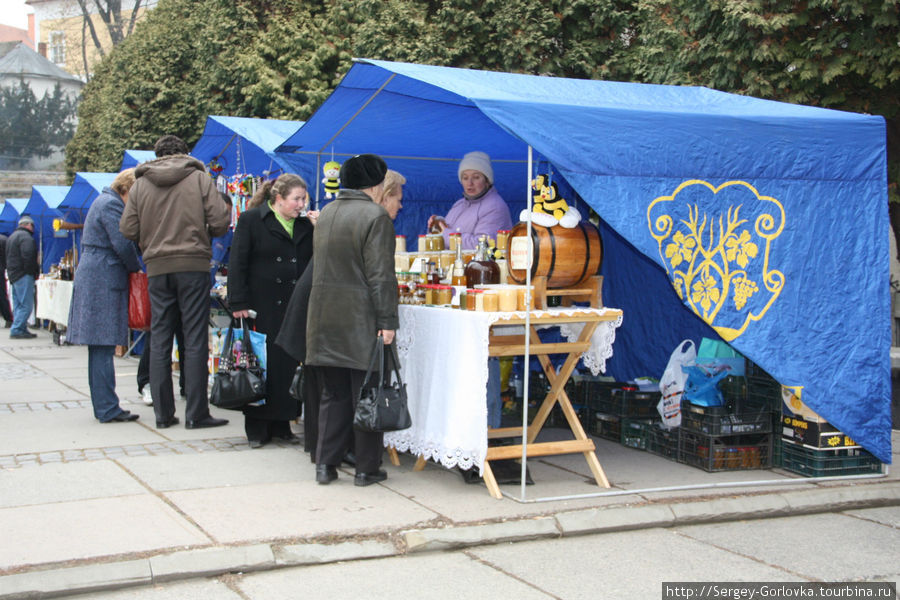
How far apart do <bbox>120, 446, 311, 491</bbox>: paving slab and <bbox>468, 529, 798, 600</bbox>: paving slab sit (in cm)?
164

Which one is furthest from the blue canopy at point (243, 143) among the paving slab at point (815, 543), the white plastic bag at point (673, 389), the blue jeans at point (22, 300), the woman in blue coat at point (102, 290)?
the blue jeans at point (22, 300)

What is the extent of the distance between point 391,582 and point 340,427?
1.51m

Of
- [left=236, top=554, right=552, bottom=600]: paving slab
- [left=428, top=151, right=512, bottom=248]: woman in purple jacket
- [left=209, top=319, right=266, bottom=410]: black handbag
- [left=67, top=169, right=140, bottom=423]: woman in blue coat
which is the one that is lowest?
[left=236, top=554, right=552, bottom=600]: paving slab

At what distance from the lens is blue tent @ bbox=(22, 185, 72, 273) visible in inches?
648

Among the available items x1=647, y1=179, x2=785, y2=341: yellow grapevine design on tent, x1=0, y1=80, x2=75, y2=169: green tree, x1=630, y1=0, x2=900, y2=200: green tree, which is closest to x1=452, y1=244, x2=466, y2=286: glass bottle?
x1=647, y1=179, x2=785, y2=341: yellow grapevine design on tent

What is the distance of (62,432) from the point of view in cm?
679

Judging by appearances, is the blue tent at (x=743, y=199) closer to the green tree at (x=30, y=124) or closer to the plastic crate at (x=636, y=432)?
the plastic crate at (x=636, y=432)

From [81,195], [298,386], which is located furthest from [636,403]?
[81,195]

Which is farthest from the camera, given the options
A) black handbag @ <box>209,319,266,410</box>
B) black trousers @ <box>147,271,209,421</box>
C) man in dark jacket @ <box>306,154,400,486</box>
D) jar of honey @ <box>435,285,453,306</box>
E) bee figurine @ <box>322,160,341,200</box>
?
bee figurine @ <box>322,160,341,200</box>

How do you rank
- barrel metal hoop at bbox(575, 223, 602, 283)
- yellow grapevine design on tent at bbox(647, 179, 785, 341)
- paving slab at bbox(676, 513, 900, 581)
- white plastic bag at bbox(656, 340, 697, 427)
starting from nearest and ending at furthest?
paving slab at bbox(676, 513, 900, 581) < yellow grapevine design on tent at bbox(647, 179, 785, 341) < barrel metal hoop at bbox(575, 223, 602, 283) < white plastic bag at bbox(656, 340, 697, 427)

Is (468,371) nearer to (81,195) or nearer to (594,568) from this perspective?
(594,568)

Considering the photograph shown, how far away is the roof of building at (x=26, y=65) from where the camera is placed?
62.6 m

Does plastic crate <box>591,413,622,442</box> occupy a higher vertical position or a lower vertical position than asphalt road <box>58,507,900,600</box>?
higher

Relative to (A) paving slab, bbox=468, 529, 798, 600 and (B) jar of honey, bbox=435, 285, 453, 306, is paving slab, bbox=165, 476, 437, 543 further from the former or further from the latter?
(B) jar of honey, bbox=435, 285, 453, 306
